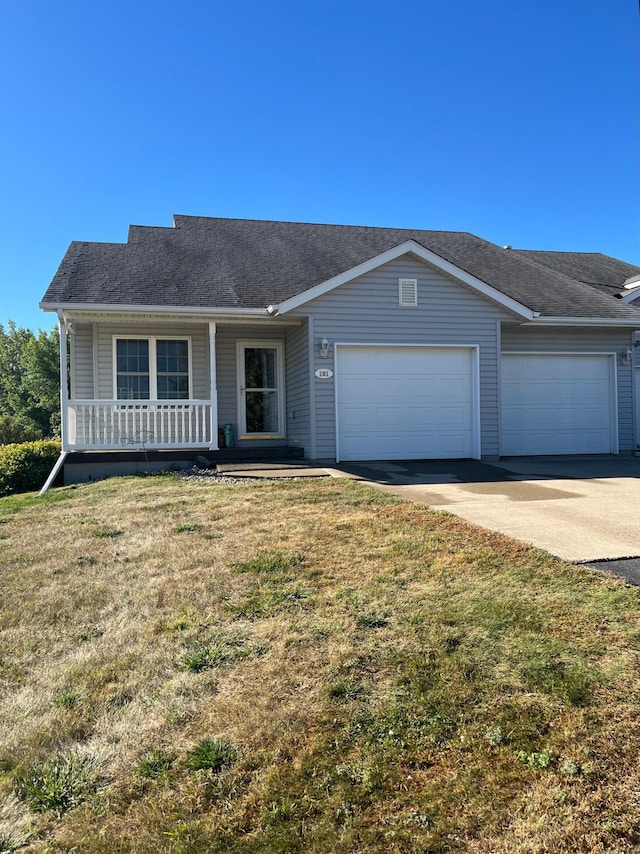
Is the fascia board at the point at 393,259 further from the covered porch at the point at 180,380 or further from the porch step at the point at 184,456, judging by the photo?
the porch step at the point at 184,456

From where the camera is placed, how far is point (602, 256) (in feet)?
59.9

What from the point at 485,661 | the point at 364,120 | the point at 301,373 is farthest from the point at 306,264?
the point at 485,661

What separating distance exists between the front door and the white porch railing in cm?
154

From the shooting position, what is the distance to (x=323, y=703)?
8.61 ft

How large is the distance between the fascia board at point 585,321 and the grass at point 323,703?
895 cm

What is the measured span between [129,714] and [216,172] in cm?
1561

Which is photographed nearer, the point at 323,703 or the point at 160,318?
A: the point at 323,703

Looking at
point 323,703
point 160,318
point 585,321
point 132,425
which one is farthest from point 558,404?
point 323,703

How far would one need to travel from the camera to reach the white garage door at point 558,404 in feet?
42.7

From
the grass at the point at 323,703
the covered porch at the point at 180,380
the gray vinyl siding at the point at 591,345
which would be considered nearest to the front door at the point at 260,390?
the covered porch at the point at 180,380

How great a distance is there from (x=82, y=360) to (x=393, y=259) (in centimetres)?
705

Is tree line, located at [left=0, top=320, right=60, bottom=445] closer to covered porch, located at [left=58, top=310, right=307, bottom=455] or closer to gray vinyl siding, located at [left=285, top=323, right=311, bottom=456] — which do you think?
covered porch, located at [left=58, top=310, right=307, bottom=455]

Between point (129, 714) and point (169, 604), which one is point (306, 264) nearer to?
point (169, 604)

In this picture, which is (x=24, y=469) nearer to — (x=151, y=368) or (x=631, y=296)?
(x=151, y=368)
